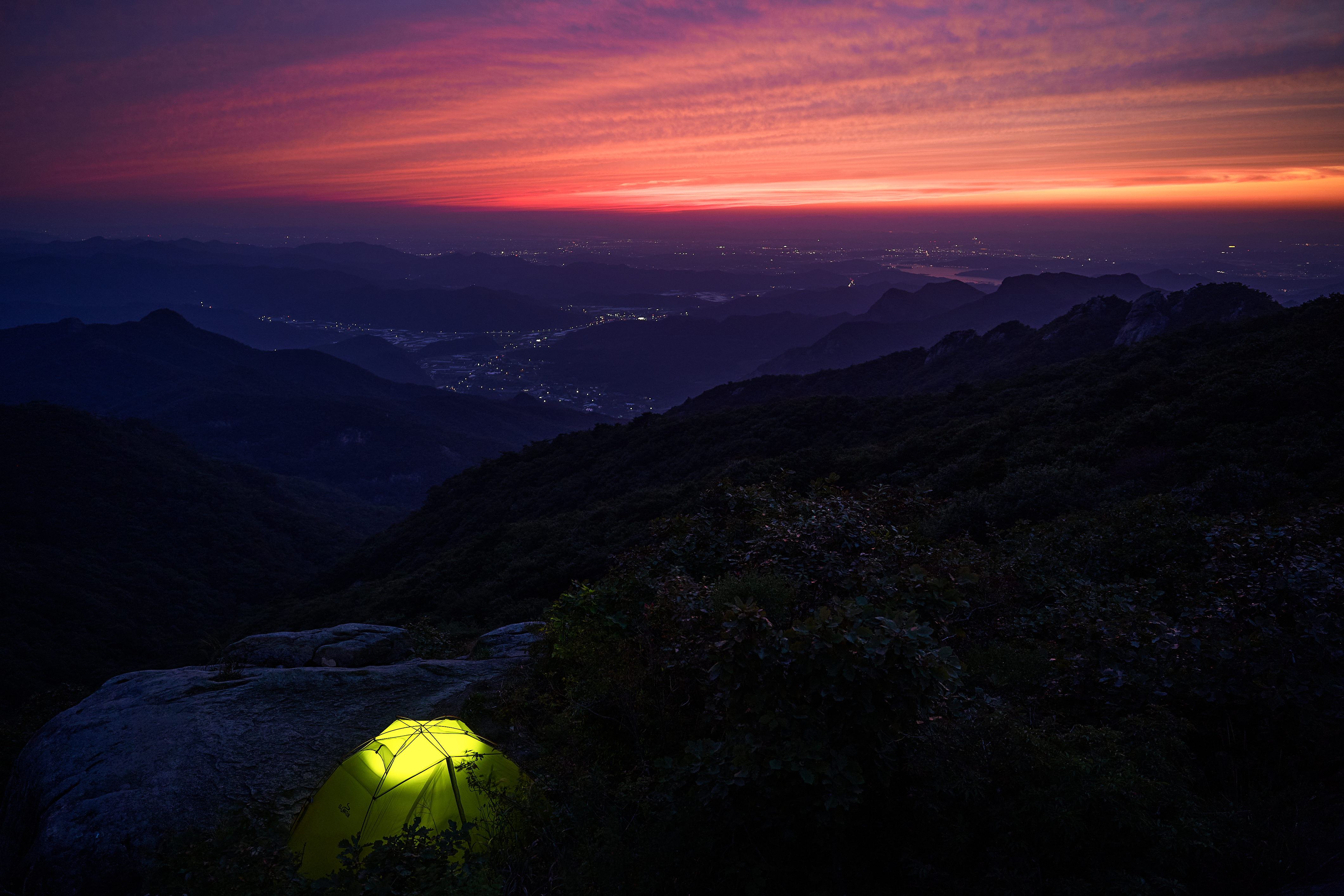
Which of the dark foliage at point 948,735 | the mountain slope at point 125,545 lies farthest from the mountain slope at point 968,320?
the dark foliage at point 948,735

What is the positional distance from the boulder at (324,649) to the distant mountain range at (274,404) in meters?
100

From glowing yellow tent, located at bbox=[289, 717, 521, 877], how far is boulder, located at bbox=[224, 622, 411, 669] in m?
4.57

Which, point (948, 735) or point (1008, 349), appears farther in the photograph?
point (1008, 349)

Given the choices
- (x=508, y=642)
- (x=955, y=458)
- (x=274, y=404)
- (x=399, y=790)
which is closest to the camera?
(x=399, y=790)

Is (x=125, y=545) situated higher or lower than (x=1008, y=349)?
lower

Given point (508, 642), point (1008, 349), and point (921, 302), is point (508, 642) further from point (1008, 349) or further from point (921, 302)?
point (921, 302)

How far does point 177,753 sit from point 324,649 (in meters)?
4.50

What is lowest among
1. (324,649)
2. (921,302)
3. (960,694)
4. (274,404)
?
(274,404)

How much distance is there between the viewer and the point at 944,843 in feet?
13.7

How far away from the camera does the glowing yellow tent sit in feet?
19.1

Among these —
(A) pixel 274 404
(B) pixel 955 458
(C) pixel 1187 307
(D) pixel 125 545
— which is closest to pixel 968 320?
(C) pixel 1187 307

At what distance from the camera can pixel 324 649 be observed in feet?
36.1

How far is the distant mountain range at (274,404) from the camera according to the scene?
11531 centimetres

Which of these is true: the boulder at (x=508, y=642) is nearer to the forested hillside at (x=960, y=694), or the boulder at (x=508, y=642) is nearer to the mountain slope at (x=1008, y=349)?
the forested hillside at (x=960, y=694)
